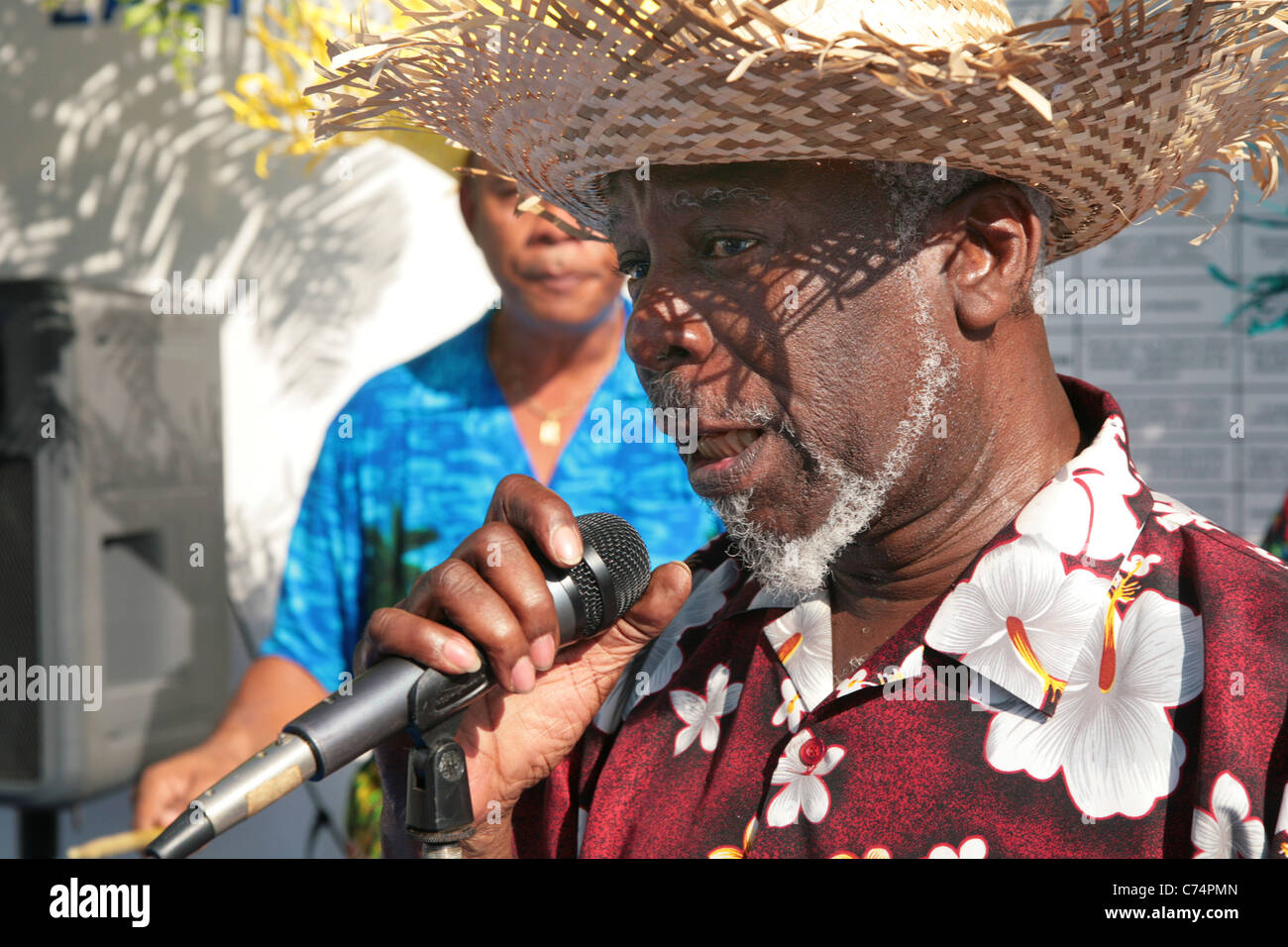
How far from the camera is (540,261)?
3.11 m

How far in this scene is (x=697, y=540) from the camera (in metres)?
3.26

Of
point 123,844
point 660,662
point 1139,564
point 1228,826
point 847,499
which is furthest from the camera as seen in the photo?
point 123,844

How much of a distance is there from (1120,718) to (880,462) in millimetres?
432

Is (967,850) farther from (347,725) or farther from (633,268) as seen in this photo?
(633,268)

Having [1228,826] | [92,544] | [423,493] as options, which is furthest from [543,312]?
[1228,826]

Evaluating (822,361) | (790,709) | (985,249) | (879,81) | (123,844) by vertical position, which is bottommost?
(123,844)

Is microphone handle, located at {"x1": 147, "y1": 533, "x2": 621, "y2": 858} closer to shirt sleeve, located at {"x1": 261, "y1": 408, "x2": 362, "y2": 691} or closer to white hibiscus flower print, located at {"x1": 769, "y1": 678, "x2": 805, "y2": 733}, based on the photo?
white hibiscus flower print, located at {"x1": 769, "y1": 678, "x2": 805, "y2": 733}

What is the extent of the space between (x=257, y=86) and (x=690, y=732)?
3.05m

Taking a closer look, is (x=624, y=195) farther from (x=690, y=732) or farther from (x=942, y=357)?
(x=690, y=732)

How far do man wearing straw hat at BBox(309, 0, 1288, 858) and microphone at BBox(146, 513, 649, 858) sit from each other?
40 mm

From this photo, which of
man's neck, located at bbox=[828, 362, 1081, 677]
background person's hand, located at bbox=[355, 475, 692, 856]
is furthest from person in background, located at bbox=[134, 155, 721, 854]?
man's neck, located at bbox=[828, 362, 1081, 677]

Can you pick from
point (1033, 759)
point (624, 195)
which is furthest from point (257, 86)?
point (1033, 759)

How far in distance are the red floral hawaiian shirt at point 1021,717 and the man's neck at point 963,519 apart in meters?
0.05

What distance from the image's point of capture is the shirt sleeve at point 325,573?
3324 mm
